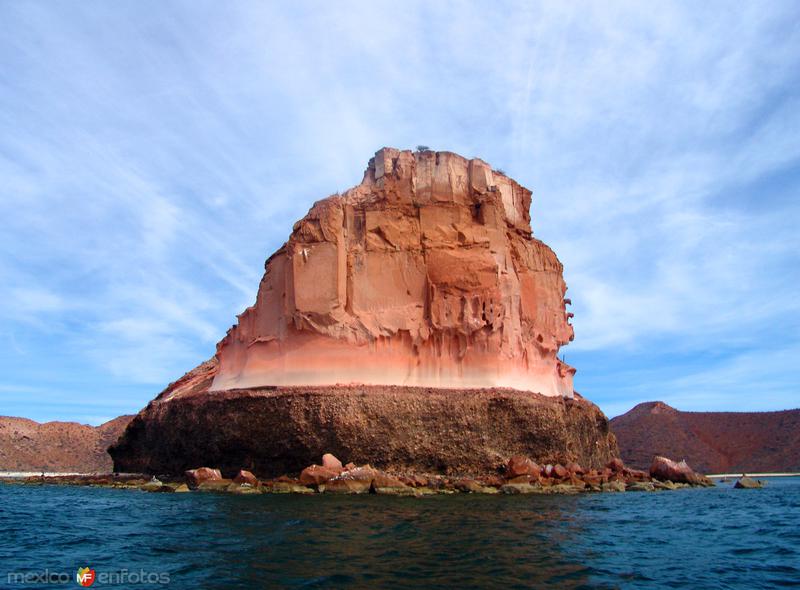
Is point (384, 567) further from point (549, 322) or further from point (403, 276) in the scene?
point (549, 322)

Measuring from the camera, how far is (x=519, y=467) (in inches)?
Result: 835

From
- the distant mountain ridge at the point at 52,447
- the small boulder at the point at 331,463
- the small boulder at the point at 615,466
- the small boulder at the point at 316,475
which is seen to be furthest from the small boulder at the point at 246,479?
the distant mountain ridge at the point at 52,447

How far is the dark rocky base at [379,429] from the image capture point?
70.2 feet

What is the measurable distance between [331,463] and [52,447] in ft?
148

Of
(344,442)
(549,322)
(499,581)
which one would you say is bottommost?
(499,581)

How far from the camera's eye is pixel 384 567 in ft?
29.5

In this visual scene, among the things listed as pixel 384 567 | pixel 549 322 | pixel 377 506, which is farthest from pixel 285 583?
pixel 549 322

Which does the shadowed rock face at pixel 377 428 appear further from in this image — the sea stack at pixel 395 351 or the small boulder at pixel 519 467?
the small boulder at pixel 519 467

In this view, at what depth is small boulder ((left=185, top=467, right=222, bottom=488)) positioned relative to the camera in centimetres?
2148

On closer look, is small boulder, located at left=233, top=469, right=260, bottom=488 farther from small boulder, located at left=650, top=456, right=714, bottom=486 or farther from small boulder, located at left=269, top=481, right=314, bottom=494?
small boulder, located at left=650, top=456, right=714, bottom=486

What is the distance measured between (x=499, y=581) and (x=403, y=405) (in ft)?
44.9

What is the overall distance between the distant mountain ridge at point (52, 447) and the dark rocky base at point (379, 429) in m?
34.9

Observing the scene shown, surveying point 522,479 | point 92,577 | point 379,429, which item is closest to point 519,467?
point 522,479

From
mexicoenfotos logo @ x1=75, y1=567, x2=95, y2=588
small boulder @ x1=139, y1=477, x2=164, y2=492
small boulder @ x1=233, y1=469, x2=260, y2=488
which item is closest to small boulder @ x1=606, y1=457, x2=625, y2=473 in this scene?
small boulder @ x1=233, y1=469, x2=260, y2=488
